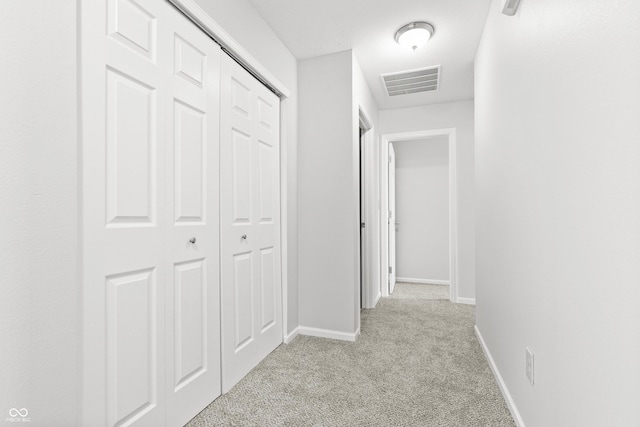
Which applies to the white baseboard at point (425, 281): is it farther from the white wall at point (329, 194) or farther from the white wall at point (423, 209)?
the white wall at point (329, 194)

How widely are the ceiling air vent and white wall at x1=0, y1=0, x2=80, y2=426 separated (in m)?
2.72

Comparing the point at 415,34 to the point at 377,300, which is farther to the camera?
the point at 377,300

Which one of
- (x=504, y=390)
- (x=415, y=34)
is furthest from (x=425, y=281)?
(x=415, y=34)

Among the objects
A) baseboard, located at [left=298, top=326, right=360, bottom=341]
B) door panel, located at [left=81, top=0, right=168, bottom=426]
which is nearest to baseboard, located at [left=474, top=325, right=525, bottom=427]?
baseboard, located at [left=298, top=326, right=360, bottom=341]

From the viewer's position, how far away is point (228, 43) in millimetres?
1814

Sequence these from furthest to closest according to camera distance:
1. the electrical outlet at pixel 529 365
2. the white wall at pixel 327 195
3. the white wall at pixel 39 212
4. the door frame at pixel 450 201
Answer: the door frame at pixel 450 201 < the white wall at pixel 327 195 < the electrical outlet at pixel 529 365 < the white wall at pixel 39 212

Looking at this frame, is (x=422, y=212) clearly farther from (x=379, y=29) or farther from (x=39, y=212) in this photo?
(x=39, y=212)

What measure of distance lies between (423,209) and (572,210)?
160 inches

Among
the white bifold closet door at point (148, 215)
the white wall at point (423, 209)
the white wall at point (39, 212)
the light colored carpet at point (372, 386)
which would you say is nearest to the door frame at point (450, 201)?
the white wall at point (423, 209)

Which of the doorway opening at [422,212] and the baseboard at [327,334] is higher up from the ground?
the doorway opening at [422,212]

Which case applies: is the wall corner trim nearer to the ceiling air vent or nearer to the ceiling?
the ceiling

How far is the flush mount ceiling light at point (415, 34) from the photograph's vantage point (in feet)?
7.56

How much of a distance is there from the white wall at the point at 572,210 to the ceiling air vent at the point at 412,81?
133 centimetres

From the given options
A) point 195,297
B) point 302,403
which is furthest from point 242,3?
point 302,403
